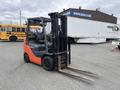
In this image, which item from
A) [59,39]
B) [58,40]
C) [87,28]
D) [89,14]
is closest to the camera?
[58,40]

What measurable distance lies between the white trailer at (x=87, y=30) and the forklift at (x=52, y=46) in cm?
1070

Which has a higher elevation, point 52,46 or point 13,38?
point 13,38

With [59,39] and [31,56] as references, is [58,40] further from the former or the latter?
[31,56]

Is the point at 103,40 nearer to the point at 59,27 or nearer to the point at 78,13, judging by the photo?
the point at 78,13

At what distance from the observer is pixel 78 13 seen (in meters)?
31.9

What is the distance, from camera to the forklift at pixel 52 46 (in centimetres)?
565

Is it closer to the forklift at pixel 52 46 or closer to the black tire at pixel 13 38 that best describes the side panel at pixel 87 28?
the black tire at pixel 13 38

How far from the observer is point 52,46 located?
5.79 m

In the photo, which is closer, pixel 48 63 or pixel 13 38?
pixel 48 63

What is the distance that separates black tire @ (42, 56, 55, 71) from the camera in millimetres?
5562

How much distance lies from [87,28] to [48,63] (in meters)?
14.3

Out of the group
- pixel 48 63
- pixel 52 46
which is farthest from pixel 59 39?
pixel 48 63

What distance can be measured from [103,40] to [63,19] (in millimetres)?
16859

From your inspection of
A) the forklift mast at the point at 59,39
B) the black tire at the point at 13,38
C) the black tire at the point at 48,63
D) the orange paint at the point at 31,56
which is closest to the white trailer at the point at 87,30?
the black tire at the point at 13,38
